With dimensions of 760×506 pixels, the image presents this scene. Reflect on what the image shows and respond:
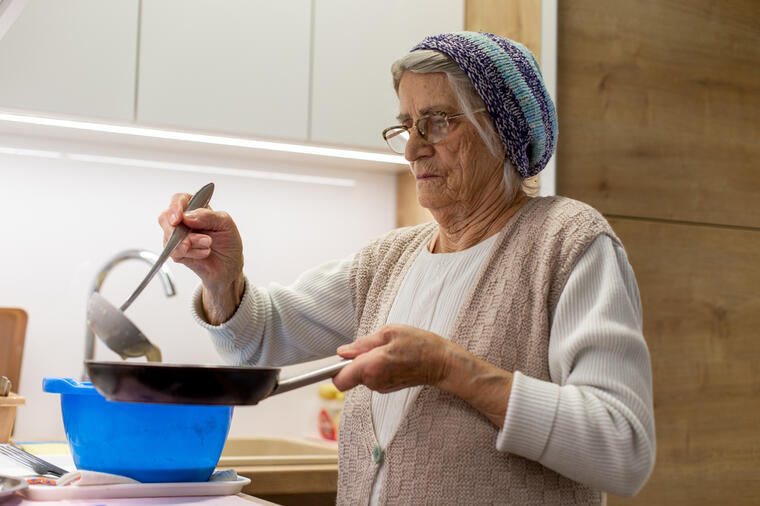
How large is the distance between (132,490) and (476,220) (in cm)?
60

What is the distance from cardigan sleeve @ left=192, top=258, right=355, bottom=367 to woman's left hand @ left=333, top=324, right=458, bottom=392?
443 mm

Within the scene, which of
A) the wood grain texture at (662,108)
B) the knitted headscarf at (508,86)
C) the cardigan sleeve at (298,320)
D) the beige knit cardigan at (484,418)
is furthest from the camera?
the wood grain texture at (662,108)

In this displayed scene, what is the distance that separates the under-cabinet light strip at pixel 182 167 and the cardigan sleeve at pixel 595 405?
1.60 m

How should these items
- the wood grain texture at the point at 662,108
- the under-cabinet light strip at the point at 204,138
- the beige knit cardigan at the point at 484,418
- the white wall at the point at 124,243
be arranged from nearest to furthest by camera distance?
the beige knit cardigan at the point at 484,418 → the wood grain texture at the point at 662,108 → the under-cabinet light strip at the point at 204,138 → the white wall at the point at 124,243

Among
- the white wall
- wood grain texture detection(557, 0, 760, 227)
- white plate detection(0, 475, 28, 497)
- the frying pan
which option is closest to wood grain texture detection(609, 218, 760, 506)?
wood grain texture detection(557, 0, 760, 227)

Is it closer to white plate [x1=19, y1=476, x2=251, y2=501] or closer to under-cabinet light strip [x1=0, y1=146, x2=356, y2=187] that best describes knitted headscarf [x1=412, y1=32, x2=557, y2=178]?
white plate [x1=19, y1=476, x2=251, y2=501]

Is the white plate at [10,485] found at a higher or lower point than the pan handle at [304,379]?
lower

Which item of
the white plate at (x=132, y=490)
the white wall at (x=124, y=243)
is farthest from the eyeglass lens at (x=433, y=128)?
the white wall at (x=124, y=243)

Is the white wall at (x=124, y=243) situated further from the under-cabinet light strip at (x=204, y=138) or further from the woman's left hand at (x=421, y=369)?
the woman's left hand at (x=421, y=369)

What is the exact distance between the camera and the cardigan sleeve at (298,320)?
137 cm

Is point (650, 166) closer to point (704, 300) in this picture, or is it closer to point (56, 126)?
point (704, 300)

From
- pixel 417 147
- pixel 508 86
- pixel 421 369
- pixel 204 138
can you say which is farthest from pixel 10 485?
pixel 204 138

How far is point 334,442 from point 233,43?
1.12 m

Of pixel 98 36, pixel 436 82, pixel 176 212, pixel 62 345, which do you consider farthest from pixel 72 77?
pixel 436 82
